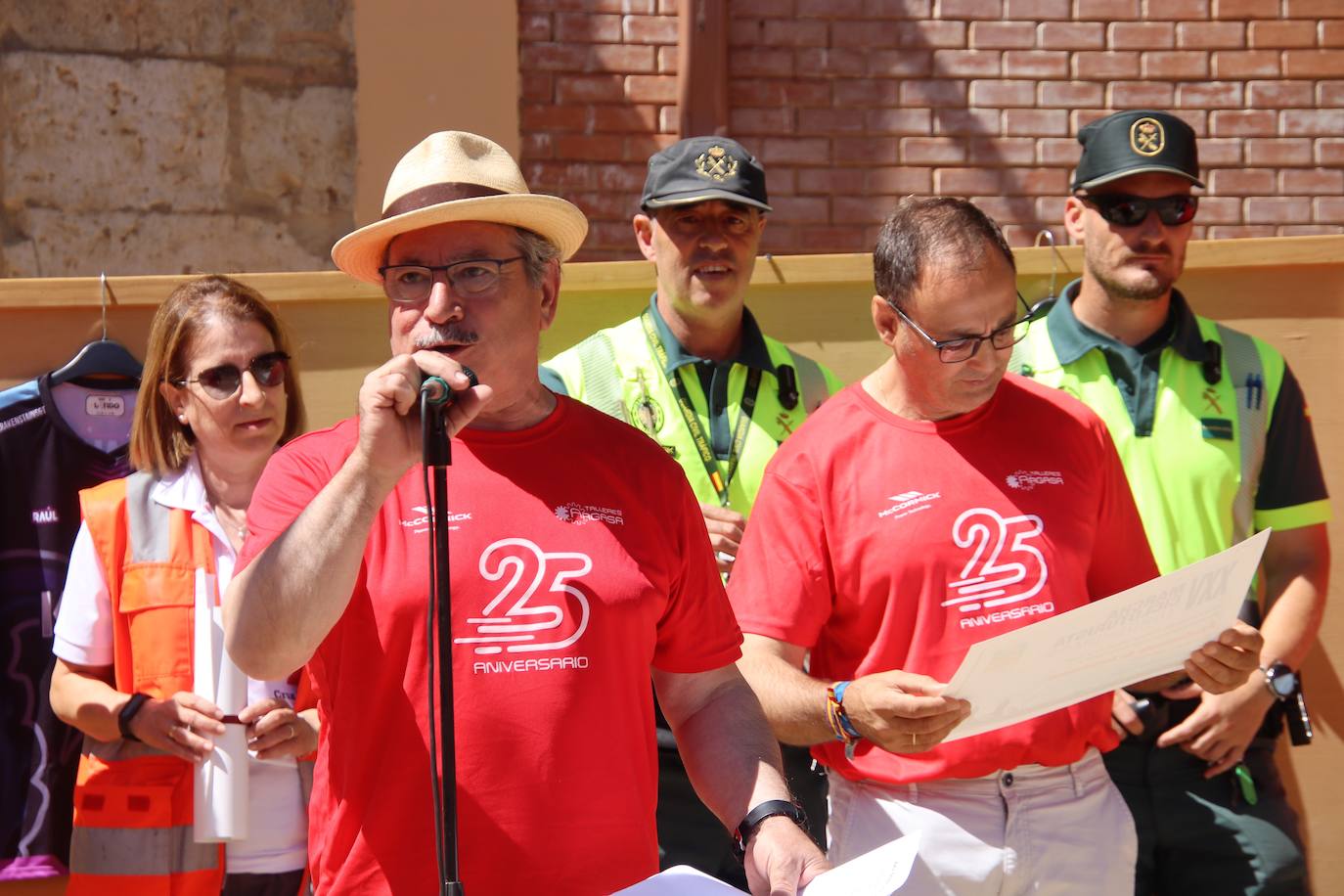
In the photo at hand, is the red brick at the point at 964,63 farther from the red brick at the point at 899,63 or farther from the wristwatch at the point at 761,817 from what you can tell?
the wristwatch at the point at 761,817

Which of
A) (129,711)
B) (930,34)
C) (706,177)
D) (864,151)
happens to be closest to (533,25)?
(864,151)

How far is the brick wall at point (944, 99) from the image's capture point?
243 inches

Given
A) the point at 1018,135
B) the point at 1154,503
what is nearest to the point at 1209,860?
the point at 1154,503

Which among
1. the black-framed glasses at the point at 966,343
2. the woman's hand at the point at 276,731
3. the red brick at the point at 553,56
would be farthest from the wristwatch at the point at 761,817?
the red brick at the point at 553,56

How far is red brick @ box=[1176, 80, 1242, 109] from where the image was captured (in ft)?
21.3

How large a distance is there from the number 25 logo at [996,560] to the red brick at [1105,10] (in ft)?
13.7

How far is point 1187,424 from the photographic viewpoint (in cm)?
360

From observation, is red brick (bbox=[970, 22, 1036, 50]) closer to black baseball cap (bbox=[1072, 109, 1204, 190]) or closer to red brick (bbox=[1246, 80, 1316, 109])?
red brick (bbox=[1246, 80, 1316, 109])

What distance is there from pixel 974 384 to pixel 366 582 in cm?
135

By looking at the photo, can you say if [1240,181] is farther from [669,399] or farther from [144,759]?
[144,759]

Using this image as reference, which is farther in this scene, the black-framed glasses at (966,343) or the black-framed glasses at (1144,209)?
the black-framed glasses at (1144,209)

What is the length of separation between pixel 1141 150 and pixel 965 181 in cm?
270

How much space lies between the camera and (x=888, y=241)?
122 inches

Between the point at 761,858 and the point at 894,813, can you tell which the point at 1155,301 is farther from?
the point at 761,858
